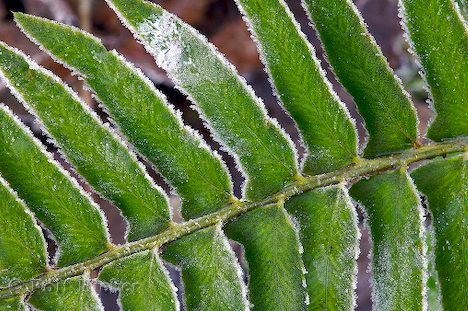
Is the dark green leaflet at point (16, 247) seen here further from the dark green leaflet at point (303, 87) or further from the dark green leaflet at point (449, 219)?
the dark green leaflet at point (449, 219)

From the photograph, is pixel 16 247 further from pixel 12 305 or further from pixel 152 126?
pixel 152 126

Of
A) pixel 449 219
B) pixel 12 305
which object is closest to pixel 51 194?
pixel 12 305

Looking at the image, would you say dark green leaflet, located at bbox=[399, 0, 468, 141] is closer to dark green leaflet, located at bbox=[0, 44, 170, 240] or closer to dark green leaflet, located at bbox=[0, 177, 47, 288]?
dark green leaflet, located at bbox=[0, 44, 170, 240]

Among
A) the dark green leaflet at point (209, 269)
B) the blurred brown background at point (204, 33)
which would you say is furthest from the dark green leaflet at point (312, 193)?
the blurred brown background at point (204, 33)

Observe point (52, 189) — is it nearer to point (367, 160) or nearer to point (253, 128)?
point (253, 128)

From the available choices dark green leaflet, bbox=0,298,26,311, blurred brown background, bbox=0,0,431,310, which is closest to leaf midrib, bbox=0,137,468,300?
dark green leaflet, bbox=0,298,26,311
